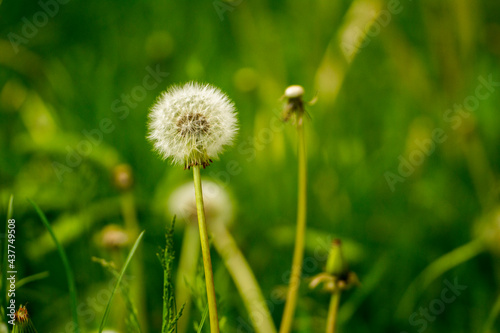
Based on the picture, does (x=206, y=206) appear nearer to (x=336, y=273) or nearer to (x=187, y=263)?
(x=187, y=263)

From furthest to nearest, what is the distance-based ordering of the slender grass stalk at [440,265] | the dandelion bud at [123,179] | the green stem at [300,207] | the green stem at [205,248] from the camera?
the slender grass stalk at [440,265] → the dandelion bud at [123,179] → the green stem at [300,207] → the green stem at [205,248]

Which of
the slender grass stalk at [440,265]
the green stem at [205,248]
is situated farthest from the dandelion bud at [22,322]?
the slender grass stalk at [440,265]

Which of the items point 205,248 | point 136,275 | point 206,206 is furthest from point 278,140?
point 205,248

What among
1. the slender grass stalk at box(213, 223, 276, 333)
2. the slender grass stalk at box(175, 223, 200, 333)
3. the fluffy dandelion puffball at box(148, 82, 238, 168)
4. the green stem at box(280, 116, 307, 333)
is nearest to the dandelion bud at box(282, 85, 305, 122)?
the green stem at box(280, 116, 307, 333)

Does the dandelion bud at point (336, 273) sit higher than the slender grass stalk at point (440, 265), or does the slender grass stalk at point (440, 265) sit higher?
the slender grass stalk at point (440, 265)

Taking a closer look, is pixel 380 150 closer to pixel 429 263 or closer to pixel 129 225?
pixel 429 263

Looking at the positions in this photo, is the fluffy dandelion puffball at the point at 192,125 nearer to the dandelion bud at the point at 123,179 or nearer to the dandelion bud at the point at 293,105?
the dandelion bud at the point at 293,105

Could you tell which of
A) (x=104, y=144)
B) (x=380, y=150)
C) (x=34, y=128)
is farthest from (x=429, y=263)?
(x=34, y=128)
